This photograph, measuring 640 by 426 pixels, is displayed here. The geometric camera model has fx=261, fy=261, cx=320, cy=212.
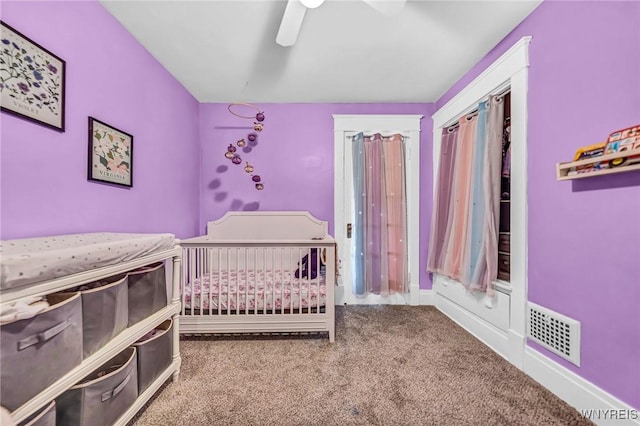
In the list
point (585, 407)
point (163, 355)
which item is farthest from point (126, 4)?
point (585, 407)

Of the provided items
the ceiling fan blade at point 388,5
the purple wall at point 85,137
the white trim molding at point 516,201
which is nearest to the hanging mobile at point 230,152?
the purple wall at point 85,137

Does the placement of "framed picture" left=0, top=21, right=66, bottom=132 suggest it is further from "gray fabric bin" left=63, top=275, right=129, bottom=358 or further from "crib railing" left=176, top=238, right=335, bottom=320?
"crib railing" left=176, top=238, right=335, bottom=320

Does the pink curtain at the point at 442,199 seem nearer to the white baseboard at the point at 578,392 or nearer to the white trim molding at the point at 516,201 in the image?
the white trim molding at the point at 516,201

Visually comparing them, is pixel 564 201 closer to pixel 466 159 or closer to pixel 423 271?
pixel 466 159

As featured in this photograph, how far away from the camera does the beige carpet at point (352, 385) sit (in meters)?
1.29

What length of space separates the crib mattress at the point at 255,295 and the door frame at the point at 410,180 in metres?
0.91

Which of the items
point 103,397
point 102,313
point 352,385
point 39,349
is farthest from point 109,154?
point 352,385

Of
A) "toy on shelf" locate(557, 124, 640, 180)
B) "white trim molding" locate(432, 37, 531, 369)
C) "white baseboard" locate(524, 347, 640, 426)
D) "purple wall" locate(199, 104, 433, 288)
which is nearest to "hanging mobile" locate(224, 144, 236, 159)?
"purple wall" locate(199, 104, 433, 288)

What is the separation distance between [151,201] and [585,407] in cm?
299

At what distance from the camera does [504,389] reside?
148cm

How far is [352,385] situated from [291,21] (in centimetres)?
202

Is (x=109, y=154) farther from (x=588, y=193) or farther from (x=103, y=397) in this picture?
(x=588, y=193)

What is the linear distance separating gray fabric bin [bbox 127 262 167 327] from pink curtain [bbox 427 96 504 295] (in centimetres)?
216

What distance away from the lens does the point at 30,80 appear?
1.19 metres
